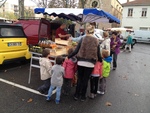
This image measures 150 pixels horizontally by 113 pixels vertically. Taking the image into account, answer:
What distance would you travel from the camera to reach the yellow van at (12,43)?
18.2ft

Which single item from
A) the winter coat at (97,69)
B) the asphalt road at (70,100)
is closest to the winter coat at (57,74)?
the asphalt road at (70,100)

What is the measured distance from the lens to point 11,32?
6.04 metres

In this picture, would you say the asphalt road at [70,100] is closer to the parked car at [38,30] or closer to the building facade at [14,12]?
the parked car at [38,30]

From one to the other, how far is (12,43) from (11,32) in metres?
0.47

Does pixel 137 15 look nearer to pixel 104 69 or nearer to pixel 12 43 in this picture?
pixel 12 43

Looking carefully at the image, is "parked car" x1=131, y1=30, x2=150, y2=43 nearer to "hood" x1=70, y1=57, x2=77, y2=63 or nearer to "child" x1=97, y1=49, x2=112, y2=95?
"child" x1=97, y1=49, x2=112, y2=95

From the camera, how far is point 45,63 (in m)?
4.02

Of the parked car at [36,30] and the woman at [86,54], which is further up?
the parked car at [36,30]

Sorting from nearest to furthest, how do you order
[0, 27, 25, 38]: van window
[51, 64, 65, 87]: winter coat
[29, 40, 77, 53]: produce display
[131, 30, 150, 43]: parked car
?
[51, 64, 65, 87]: winter coat → [29, 40, 77, 53]: produce display → [0, 27, 25, 38]: van window → [131, 30, 150, 43]: parked car

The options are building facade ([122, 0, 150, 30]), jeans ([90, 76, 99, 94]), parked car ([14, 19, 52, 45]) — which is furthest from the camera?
building facade ([122, 0, 150, 30])

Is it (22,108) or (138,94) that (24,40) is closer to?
(22,108)

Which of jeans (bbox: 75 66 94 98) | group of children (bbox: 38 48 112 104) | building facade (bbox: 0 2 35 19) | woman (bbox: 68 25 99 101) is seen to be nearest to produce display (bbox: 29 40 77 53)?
group of children (bbox: 38 48 112 104)

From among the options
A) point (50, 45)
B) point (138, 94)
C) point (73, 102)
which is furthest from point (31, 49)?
point (138, 94)

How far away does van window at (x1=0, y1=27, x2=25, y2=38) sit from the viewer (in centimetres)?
566
